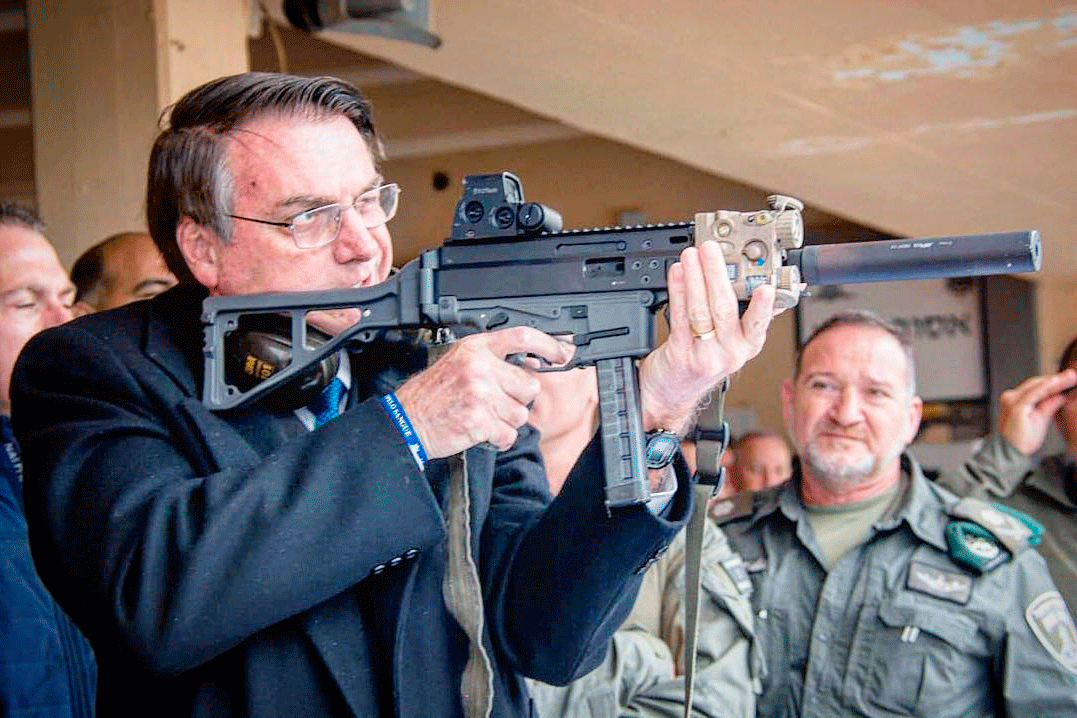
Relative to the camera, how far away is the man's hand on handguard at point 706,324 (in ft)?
5.00

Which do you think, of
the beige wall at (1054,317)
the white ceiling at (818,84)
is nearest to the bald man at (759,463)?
the white ceiling at (818,84)

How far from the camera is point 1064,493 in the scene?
332 cm

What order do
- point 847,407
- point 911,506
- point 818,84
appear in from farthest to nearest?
point 818,84, point 847,407, point 911,506

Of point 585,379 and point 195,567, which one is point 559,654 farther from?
point 585,379

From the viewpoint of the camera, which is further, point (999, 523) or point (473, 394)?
point (999, 523)

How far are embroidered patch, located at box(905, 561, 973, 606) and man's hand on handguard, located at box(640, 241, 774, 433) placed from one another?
137 cm

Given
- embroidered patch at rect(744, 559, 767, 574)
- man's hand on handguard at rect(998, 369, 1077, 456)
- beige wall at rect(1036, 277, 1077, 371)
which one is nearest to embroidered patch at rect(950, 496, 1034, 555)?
embroidered patch at rect(744, 559, 767, 574)

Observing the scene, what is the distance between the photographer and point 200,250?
1797mm

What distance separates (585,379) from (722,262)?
131 cm

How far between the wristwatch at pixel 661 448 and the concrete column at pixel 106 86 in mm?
2128

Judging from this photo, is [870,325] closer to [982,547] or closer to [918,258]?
[982,547]

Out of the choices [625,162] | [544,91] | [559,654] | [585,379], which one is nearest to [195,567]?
[559,654]

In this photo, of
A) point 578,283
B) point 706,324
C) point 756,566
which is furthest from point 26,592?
point 756,566

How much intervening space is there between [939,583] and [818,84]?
179 cm
